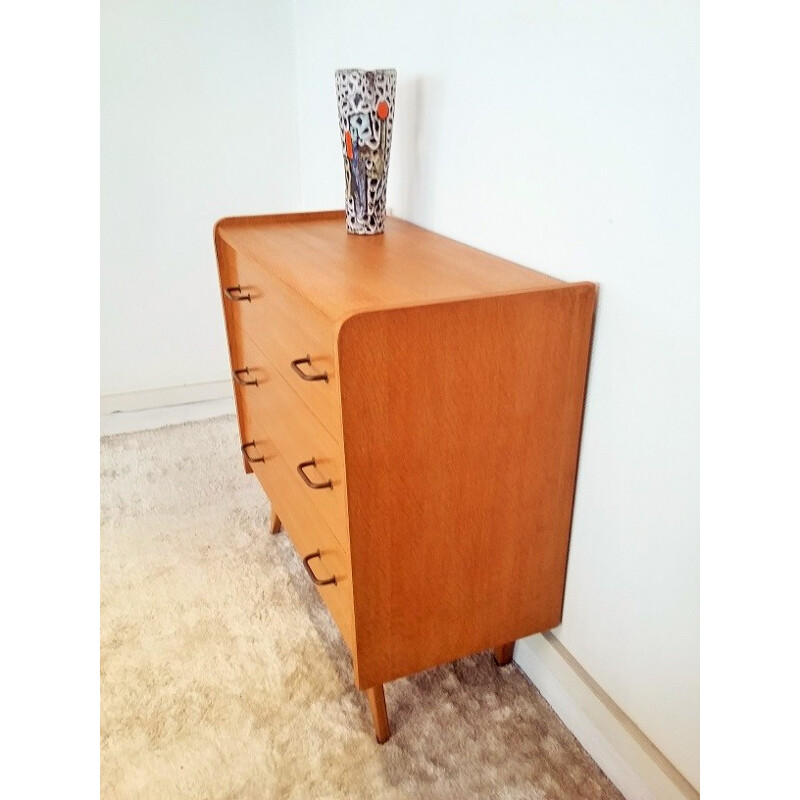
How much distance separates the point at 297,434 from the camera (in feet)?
4.24

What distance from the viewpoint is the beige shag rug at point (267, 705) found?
1.20 metres

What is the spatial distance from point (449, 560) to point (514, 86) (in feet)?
2.63

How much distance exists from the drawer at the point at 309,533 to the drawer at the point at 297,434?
31 mm

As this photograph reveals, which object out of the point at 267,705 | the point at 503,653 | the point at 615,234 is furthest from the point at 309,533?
the point at 615,234

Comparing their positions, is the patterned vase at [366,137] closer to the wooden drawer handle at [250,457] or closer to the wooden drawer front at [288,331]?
the wooden drawer front at [288,331]

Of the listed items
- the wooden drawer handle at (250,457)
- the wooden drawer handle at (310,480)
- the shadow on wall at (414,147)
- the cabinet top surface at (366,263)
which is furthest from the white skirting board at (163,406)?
the wooden drawer handle at (310,480)

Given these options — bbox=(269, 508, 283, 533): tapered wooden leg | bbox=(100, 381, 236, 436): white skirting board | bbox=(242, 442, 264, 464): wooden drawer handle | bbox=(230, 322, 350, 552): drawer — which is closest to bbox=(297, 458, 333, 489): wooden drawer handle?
bbox=(230, 322, 350, 552): drawer

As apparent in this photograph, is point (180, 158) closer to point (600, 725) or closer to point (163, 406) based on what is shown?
point (163, 406)

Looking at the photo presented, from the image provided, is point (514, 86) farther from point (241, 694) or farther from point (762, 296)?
point (241, 694)

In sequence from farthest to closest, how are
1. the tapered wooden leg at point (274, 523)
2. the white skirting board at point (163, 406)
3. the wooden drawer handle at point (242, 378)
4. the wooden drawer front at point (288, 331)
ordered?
the white skirting board at point (163, 406), the tapered wooden leg at point (274, 523), the wooden drawer handle at point (242, 378), the wooden drawer front at point (288, 331)

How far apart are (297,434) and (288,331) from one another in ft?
0.65

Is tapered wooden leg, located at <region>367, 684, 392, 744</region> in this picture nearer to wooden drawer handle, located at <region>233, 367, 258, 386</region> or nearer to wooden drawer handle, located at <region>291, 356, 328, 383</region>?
wooden drawer handle, located at <region>291, 356, 328, 383</region>

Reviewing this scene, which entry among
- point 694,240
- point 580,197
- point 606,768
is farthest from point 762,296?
point 606,768
